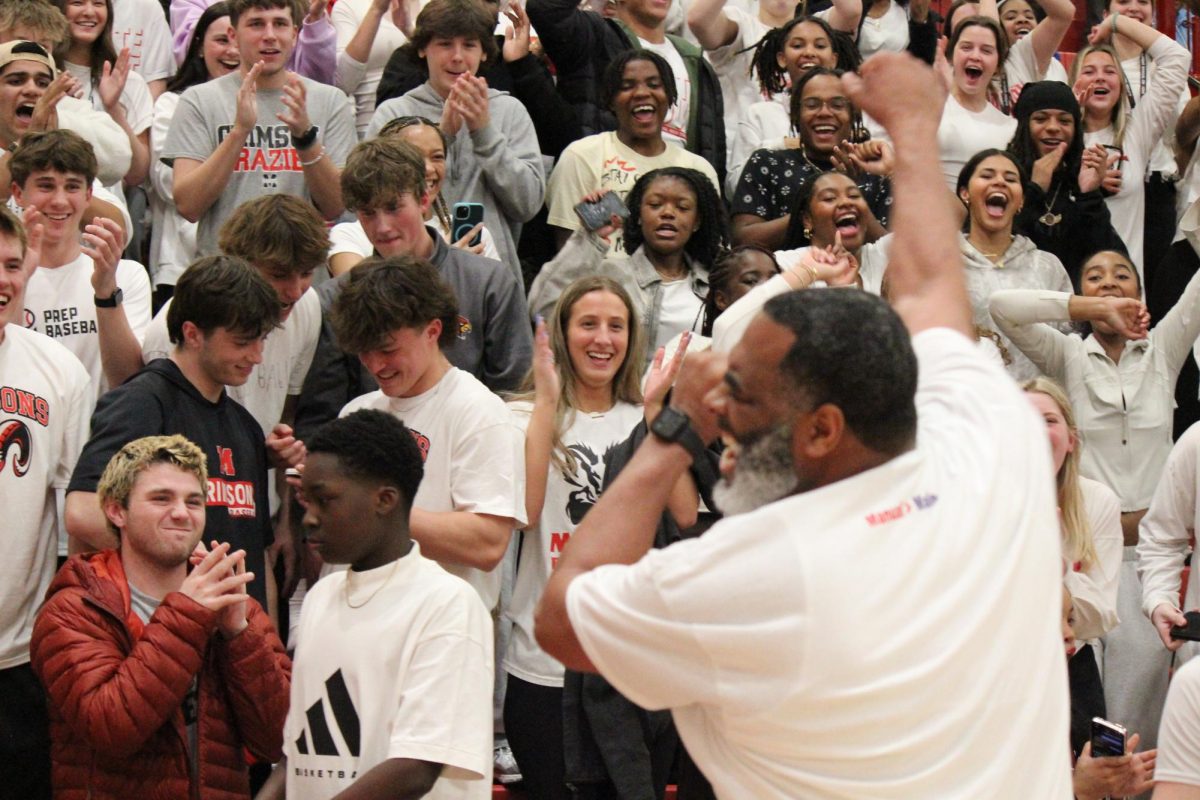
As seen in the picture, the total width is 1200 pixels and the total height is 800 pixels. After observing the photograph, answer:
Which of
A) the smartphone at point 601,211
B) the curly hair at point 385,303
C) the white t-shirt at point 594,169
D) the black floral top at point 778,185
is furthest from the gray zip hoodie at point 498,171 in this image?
the curly hair at point 385,303

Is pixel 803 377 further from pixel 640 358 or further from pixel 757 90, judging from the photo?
pixel 757 90

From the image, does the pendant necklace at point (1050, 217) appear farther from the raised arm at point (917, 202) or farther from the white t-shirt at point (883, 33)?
the raised arm at point (917, 202)

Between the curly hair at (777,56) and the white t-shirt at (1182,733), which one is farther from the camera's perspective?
the curly hair at (777,56)

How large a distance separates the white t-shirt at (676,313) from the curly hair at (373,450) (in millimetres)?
2688

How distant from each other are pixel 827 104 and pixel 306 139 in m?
2.57

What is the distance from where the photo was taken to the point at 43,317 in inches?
224

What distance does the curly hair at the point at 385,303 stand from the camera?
479 centimetres

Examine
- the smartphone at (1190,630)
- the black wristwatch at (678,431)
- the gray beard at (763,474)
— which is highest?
the black wristwatch at (678,431)

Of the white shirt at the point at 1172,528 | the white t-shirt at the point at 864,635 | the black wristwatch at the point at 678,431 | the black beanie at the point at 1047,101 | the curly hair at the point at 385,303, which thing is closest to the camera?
the white t-shirt at the point at 864,635

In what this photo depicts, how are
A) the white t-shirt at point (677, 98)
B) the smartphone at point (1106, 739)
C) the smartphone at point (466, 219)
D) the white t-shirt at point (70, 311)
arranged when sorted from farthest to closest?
the white t-shirt at point (677, 98) < the smartphone at point (466, 219) < the white t-shirt at point (70, 311) < the smartphone at point (1106, 739)


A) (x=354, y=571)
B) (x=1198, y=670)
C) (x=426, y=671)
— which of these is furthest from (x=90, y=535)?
(x=1198, y=670)

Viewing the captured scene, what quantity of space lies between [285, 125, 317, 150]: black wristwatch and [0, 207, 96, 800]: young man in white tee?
62.1 inches

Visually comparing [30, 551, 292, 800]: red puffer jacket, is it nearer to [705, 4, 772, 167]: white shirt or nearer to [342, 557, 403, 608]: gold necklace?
[342, 557, 403, 608]: gold necklace

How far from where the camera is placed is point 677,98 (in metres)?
8.23
